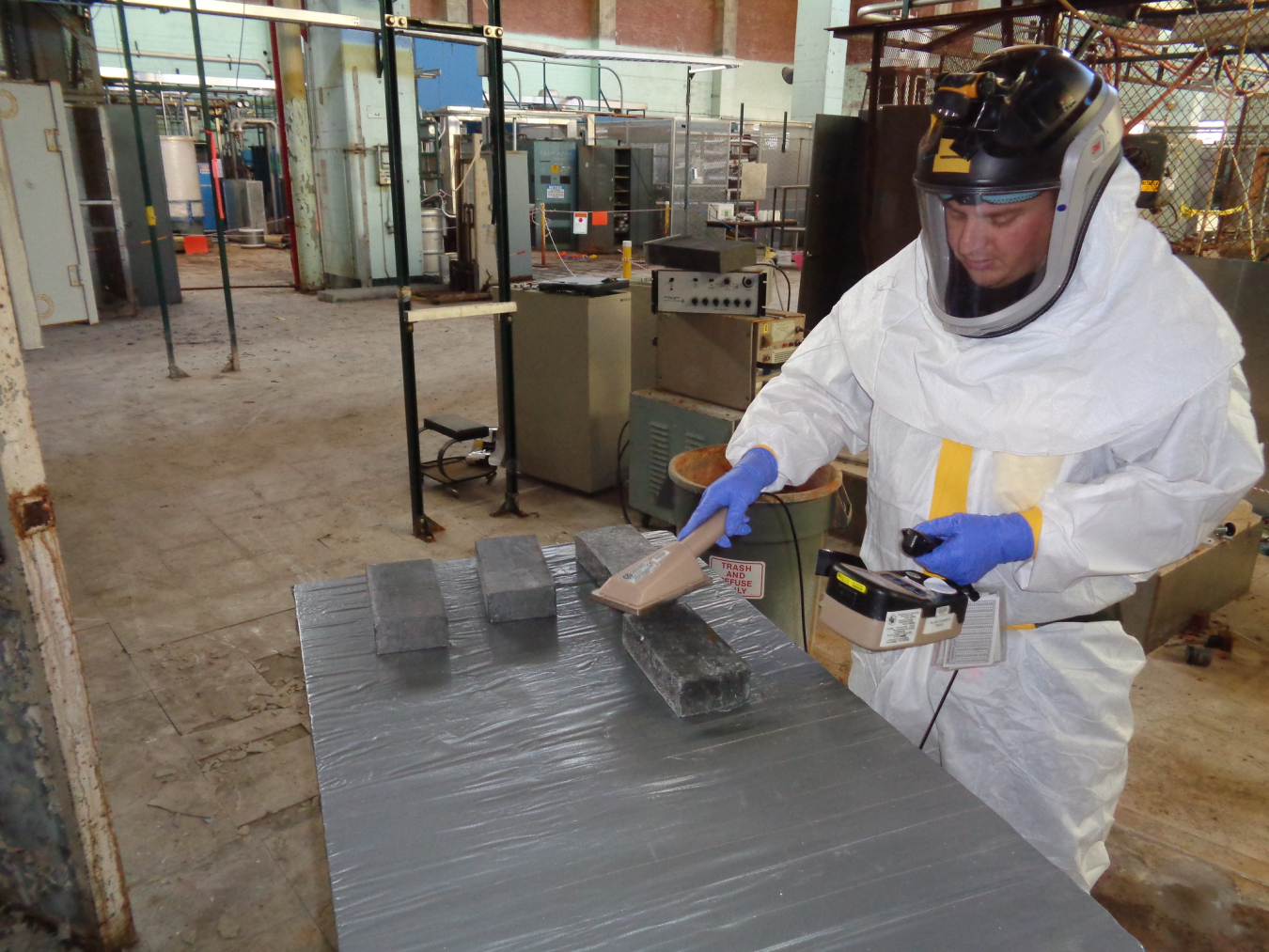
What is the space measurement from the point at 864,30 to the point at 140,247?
715 centimetres

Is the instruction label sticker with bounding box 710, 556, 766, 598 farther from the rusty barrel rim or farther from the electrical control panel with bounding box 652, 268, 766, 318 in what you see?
the electrical control panel with bounding box 652, 268, 766, 318

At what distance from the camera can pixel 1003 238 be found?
4.56 feet

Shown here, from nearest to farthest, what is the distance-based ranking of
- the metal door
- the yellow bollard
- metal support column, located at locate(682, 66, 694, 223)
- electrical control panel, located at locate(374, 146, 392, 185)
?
the metal door
electrical control panel, located at locate(374, 146, 392, 185)
metal support column, located at locate(682, 66, 694, 223)
the yellow bollard

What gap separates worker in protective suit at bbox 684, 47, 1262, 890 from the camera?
130 centimetres

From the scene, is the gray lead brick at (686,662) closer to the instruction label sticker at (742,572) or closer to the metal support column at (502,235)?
the instruction label sticker at (742,572)

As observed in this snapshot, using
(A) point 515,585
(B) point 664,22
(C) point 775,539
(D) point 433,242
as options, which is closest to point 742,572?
(C) point 775,539

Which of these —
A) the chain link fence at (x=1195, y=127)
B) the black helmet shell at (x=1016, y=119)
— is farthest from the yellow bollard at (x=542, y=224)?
the black helmet shell at (x=1016, y=119)

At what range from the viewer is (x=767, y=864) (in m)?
1.04

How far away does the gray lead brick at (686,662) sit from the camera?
131 centimetres

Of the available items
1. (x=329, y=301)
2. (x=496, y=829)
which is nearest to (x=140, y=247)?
(x=329, y=301)

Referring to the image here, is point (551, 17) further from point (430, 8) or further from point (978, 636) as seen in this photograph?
point (978, 636)

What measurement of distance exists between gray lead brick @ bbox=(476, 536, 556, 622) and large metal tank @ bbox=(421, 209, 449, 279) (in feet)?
29.1

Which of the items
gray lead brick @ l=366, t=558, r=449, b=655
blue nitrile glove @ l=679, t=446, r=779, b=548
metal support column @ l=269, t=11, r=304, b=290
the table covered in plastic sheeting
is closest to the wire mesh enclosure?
blue nitrile glove @ l=679, t=446, r=779, b=548

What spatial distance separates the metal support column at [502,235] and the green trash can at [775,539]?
1.32 metres
